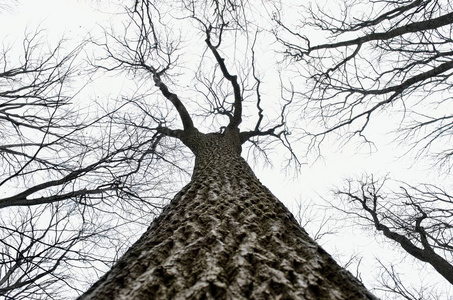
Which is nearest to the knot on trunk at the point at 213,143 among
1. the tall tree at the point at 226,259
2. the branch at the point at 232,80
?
the branch at the point at 232,80

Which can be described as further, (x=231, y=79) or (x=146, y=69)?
(x=146, y=69)

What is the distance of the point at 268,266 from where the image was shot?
115 cm

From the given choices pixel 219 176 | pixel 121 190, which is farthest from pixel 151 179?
pixel 219 176

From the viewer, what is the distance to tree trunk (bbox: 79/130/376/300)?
3.28 feet

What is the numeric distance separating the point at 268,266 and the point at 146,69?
→ 6.57m

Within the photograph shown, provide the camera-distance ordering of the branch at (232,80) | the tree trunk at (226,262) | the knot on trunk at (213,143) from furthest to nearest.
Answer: the branch at (232,80)
the knot on trunk at (213,143)
the tree trunk at (226,262)

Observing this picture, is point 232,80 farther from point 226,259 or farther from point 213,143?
point 226,259

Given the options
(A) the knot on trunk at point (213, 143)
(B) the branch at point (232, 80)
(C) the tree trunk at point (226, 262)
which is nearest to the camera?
(C) the tree trunk at point (226, 262)

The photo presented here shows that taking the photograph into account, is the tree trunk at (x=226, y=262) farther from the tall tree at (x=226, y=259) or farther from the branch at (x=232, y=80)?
the branch at (x=232, y=80)

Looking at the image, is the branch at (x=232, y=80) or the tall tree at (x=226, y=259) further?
the branch at (x=232, y=80)

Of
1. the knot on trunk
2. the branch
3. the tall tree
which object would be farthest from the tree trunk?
the branch

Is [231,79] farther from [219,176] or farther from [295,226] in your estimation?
[295,226]

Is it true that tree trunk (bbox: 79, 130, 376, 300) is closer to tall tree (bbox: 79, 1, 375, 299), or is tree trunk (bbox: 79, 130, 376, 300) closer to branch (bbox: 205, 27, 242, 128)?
tall tree (bbox: 79, 1, 375, 299)

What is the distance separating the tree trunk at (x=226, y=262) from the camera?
1.00 meters
